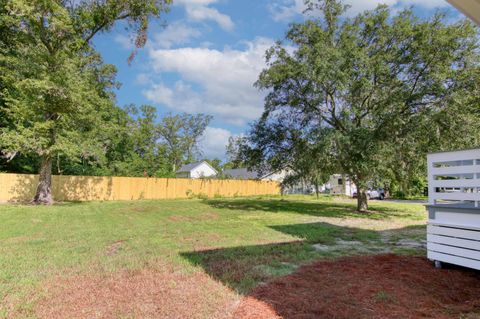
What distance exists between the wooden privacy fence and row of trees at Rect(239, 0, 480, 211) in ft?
22.6

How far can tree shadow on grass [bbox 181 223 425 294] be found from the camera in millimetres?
3949

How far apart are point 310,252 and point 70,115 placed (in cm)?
1479

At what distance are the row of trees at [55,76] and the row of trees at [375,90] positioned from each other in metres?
9.40

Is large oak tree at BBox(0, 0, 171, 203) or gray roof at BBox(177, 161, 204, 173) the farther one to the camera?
gray roof at BBox(177, 161, 204, 173)

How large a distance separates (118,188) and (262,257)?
1806 centimetres

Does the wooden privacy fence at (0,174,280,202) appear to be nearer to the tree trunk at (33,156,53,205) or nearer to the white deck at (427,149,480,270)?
the tree trunk at (33,156,53,205)

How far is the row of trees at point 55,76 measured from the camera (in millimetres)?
14133

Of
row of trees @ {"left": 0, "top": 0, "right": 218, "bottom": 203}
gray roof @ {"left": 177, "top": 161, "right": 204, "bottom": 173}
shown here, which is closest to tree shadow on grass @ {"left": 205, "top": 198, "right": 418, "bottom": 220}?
row of trees @ {"left": 0, "top": 0, "right": 218, "bottom": 203}

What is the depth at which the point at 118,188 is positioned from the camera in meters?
20.7

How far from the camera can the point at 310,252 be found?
5398 mm

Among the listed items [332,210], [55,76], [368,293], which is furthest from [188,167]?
[368,293]

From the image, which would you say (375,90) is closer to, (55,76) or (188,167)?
(55,76)

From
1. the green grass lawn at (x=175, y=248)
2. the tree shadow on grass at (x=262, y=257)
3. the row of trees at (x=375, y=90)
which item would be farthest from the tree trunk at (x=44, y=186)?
the tree shadow on grass at (x=262, y=257)

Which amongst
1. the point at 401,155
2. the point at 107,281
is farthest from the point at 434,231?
the point at 401,155
